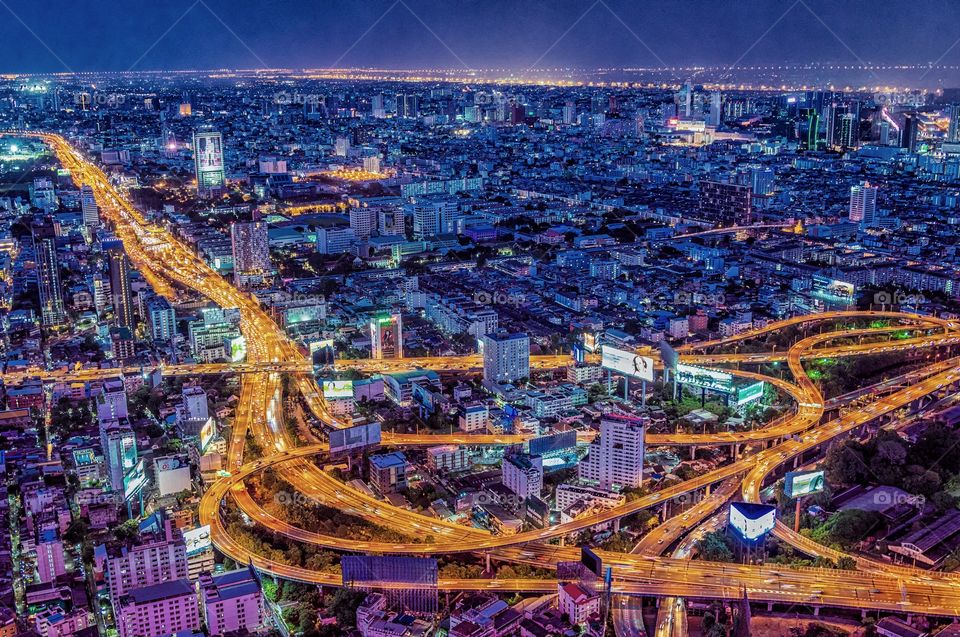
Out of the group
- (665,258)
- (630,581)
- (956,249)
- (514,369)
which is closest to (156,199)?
(665,258)

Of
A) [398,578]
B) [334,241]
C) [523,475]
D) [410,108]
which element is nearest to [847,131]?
[410,108]

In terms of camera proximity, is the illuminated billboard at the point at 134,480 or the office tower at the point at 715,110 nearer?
the illuminated billboard at the point at 134,480

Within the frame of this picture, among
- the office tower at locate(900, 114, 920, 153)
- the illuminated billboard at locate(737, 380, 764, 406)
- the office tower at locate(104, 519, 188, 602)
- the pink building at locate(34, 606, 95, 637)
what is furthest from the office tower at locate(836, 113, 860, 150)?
the pink building at locate(34, 606, 95, 637)

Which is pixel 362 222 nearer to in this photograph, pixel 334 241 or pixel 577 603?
pixel 334 241

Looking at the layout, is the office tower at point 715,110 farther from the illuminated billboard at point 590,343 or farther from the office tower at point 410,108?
the illuminated billboard at point 590,343

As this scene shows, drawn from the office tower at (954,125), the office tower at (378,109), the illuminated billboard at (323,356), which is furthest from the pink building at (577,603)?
the office tower at (378,109)
